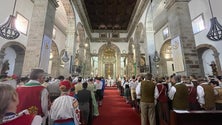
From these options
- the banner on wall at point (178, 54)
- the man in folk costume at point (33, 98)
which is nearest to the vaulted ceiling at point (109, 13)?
the banner on wall at point (178, 54)

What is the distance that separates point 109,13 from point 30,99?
53.8 ft

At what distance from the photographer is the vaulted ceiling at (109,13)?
1422cm

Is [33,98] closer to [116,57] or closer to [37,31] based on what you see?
[37,31]

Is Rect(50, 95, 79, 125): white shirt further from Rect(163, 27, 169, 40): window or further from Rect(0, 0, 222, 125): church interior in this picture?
Rect(163, 27, 169, 40): window

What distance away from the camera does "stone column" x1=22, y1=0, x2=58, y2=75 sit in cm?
561

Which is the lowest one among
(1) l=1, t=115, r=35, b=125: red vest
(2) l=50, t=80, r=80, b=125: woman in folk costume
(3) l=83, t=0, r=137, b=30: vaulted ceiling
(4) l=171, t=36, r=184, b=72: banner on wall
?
(2) l=50, t=80, r=80, b=125: woman in folk costume

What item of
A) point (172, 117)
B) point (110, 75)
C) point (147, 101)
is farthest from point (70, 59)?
point (110, 75)

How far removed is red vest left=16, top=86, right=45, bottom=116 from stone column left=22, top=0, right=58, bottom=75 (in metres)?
4.14

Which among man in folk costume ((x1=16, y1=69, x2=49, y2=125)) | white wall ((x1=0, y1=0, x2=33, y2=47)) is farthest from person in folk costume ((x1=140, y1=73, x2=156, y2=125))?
white wall ((x1=0, y1=0, x2=33, y2=47))

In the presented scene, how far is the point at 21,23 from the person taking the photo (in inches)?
403

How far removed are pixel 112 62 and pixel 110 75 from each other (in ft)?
8.05

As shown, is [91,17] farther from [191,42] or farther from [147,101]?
[147,101]

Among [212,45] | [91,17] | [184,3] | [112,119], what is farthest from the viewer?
[91,17]

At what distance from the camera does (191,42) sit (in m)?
5.63
